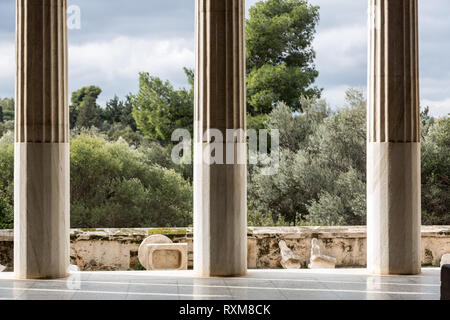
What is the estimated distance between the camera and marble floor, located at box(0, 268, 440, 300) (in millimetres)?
29812

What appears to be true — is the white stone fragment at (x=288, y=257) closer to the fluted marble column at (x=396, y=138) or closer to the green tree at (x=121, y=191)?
the fluted marble column at (x=396, y=138)

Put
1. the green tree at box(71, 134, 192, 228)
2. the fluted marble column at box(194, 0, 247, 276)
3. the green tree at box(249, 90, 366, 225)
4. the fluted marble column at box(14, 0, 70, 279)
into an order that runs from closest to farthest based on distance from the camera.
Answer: the fluted marble column at box(14, 0, 70, 279) → the fluted marble column at box(194, 0, 247, 276) → the green tree at box(249, 90, 366, 225) → the green tree at box(71, 134, 192, 228)

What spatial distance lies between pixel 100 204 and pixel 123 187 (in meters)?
4.86

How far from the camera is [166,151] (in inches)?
4242

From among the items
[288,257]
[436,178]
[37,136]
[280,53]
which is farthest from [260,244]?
[280,53]

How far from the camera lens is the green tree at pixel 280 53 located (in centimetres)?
10700

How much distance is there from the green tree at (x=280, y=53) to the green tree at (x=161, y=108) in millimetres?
12158

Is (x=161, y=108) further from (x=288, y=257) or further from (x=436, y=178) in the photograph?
(x=288, y=257)

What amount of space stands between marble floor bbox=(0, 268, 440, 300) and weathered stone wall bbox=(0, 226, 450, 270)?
14.0 m

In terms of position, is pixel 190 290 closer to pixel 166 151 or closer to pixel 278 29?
pixel 166 151

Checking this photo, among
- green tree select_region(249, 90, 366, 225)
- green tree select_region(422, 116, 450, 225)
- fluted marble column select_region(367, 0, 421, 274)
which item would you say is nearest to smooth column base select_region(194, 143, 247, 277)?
fluted marble column select_region(367, 0, 421, 274)

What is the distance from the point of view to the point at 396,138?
36.0 m

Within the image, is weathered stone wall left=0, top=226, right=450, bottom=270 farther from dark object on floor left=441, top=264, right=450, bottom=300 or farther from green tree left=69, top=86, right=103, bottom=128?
green tree left=69, top=86, right=103, bottom=128

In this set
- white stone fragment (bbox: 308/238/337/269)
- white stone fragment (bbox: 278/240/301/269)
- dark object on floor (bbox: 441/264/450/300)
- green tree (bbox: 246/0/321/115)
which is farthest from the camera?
green tree (bbox: 246/0/321/115)
